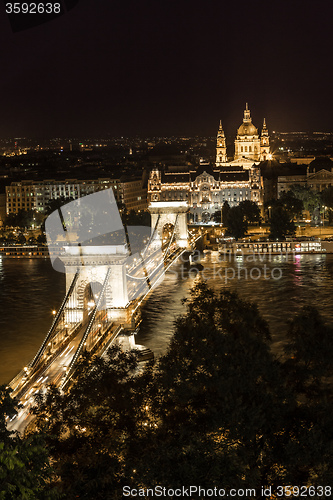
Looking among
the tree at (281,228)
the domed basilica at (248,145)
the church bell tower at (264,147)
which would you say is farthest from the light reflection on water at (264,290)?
the church bell tower at (264,147)

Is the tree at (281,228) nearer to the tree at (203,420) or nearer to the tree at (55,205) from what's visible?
the tree at (55,205)

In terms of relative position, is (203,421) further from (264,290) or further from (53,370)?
(264,290)

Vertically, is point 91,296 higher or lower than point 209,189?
lower

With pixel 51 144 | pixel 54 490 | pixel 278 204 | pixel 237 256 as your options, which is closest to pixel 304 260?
pixel 237 256

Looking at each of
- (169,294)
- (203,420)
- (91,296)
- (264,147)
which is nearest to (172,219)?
(169,294)

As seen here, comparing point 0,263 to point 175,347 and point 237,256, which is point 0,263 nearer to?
point 237,256

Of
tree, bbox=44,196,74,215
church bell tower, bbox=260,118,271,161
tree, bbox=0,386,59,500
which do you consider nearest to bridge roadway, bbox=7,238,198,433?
tree, bbox=0,386,59,500
